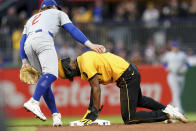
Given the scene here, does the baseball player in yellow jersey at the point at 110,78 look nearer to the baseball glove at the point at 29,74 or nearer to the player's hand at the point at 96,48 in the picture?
the player's hand at the point at 96,48

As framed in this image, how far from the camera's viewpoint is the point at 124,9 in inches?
774

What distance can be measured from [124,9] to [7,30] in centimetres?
504

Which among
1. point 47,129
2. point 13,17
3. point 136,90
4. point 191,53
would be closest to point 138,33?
point 191,53

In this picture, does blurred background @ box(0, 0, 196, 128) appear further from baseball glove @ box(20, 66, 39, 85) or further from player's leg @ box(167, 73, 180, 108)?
baseball glove @ box(20, 66, 39, 85)

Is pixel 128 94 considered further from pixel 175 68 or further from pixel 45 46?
pixel 175 68

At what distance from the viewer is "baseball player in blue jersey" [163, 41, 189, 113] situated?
1547cm

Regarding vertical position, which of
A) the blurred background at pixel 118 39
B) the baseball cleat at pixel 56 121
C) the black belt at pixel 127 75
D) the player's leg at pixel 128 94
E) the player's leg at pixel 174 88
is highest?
the blurred background at pixel 118 39

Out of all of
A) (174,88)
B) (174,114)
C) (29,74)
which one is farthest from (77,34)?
(174,88)

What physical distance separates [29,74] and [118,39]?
31.2 feet

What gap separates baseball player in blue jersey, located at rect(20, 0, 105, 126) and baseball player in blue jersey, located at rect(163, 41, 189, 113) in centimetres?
778

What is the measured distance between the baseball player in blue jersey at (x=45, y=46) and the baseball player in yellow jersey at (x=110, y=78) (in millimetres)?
219

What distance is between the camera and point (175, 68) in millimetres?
15594

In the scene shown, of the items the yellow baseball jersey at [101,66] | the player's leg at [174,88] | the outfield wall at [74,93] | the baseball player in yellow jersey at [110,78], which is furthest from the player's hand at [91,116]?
the player's leg at [174,88]

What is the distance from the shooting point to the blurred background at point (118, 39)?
1566 cm
